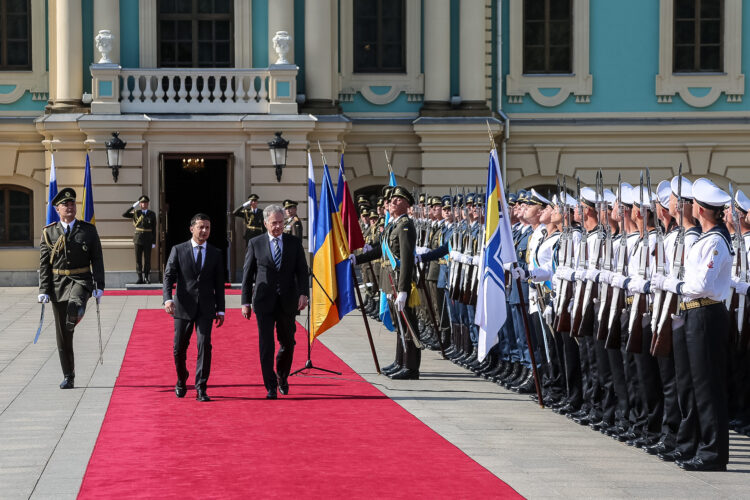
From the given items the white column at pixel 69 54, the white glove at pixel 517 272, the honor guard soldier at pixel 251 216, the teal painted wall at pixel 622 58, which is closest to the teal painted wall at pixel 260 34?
the honor guard soldier at pixel 251 216

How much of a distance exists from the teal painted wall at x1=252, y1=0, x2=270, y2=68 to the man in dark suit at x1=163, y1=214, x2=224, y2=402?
50.2 feet

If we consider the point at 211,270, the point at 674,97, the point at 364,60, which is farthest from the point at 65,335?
the point at 674,97

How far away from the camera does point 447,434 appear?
32.2ft

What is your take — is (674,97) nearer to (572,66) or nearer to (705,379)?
(572,66)

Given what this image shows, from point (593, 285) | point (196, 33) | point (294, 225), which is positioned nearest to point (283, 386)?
point (593, 285)

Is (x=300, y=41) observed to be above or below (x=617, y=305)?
above

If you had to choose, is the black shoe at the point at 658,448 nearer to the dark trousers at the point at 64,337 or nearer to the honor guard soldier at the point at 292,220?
the dark trousers at the point at 64,337

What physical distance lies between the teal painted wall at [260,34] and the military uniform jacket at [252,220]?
3420 millimetres

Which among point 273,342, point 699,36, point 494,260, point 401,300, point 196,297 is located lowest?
point 273,342

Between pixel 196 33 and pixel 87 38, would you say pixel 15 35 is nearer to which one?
pixel 87 38

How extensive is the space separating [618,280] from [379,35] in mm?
19464

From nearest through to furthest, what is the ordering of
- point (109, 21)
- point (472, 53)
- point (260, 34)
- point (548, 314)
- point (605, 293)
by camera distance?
point (605, 293), point (548, 314), point (109, 21), point (260, 34), point (472, 53)

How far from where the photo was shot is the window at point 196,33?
88.8 ft

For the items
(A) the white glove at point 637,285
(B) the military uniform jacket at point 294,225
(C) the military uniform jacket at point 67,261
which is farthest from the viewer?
(B) the military uniform jacket at point 294,225
